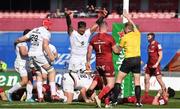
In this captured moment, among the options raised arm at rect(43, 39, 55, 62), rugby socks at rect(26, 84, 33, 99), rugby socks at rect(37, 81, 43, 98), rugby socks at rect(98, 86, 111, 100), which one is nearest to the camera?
rugby socks at rect(98, 86, 111, 100)

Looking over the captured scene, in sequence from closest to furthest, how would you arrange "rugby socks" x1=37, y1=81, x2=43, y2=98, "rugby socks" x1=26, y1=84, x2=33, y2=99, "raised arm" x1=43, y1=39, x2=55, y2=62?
1. "raised arm" x1=43, y1=39, x2=55, y2=62
2. "rugby socks" x1=37, y1=81, x2=43, y2=98
3. "rugby socks" x1=26, y1=84, x2=33, y2=99

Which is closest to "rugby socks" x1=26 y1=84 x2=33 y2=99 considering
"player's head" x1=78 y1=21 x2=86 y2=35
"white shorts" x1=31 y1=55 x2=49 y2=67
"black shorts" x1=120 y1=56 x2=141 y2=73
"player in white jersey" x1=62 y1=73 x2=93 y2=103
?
"white shorts" x1=31 y1=55 x2=49 y2=67

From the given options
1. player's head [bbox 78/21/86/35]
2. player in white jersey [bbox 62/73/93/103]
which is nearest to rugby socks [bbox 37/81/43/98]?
player in white jersey [bbox 62/73/93/103]

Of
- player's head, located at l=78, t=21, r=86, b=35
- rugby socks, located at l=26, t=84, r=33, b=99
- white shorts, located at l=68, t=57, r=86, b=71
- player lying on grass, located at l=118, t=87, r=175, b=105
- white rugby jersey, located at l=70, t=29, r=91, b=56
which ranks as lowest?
player lying on grass, located at l=118, t=87, r=175, b=105

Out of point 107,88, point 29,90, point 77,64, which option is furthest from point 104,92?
point 29,90

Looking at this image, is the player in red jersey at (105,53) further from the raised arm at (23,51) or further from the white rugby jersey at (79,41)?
the raised arm at (23,51)

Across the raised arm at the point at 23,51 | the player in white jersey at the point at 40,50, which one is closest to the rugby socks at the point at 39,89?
the player in white jersey at the point at 40,50

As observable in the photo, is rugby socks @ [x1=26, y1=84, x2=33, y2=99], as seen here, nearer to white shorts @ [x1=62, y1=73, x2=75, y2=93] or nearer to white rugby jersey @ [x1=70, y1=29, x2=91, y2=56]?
white shorts @ [x1=62, y1=73, x2=75, y2=93]

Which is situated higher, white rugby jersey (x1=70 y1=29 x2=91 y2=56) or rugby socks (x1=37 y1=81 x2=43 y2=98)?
white rugby jersey (x1=70 y1=29 x2=91 y2=56)

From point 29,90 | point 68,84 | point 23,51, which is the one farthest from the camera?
point 23,51

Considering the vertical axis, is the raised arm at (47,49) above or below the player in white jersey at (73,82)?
above

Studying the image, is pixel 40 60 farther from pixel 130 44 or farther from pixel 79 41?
pixel 130 44

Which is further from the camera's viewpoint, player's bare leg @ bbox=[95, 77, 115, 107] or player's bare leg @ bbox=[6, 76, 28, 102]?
player's bare leg @ bbox=[6, 76, 28, 102]

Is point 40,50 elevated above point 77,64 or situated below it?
above
